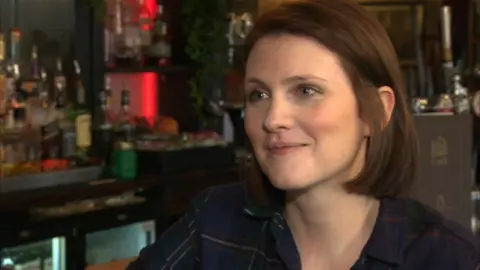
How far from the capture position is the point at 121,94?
138 inches

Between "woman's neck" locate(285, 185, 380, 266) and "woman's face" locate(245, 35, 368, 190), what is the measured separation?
0.18 feet

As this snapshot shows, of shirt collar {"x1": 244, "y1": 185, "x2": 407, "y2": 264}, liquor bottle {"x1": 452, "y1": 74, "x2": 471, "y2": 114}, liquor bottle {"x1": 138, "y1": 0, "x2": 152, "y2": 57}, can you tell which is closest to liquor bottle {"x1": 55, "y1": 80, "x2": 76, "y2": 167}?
liquor bottle {"x1": 138, "y1": 0, "x2": 152, "y2": 57}

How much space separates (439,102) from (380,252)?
1.27 meters

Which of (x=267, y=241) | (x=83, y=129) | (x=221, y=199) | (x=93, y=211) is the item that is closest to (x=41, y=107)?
(x=83, y=129)

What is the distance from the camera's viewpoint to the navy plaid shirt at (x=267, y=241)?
1.21 m

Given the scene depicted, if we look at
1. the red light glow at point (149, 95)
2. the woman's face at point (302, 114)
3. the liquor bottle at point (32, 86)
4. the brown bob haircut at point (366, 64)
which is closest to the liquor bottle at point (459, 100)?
the brown bob haircut at point (366, 64)

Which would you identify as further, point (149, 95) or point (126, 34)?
point (149, 95)

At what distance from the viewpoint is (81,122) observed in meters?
3.11

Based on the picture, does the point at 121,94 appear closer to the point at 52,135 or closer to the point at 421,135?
the point at 52,135

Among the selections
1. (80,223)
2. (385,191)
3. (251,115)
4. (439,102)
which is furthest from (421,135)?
(80,223)

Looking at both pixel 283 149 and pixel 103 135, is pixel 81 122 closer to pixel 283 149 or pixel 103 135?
pixel 103 135

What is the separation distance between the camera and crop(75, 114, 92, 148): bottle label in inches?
122

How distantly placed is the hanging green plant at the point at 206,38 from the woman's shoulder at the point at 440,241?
234cm

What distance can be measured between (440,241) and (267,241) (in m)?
0.26
